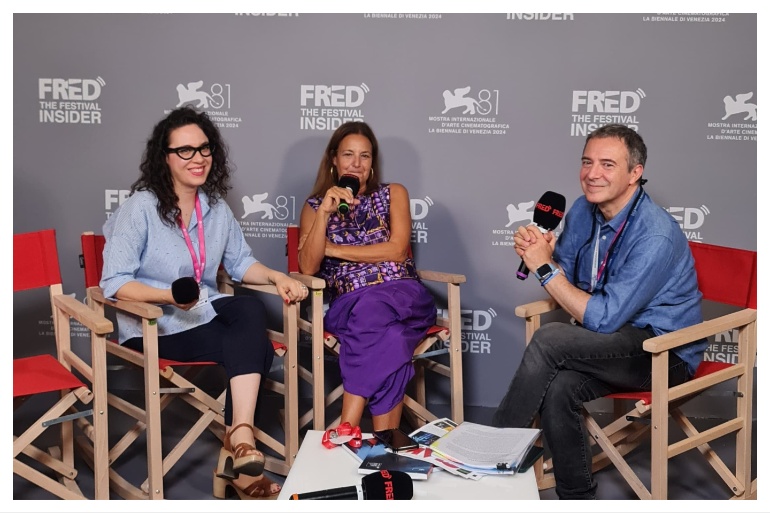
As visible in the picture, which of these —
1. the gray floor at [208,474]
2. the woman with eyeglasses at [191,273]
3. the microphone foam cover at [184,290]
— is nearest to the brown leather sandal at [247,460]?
the woman with eyeglasses at [191,273]

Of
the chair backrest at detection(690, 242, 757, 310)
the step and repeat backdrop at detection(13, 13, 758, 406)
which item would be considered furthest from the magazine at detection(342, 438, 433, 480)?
the step and repeat backdrop at detection(13, 13, 758, 406)

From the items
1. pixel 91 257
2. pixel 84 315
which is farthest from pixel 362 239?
pixel 84 315

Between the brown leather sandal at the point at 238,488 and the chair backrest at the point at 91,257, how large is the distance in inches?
30.8

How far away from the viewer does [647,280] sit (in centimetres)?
264

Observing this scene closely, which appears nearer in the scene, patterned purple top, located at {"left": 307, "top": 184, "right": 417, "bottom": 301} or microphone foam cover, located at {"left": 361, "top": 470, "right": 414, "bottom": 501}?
microphone foam cover, located at {"left": 361, "top": 470, "right": 414, "bottom": 501}

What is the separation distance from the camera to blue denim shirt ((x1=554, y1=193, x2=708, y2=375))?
104 inches

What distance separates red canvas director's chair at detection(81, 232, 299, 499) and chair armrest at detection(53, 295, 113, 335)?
0.11 metres

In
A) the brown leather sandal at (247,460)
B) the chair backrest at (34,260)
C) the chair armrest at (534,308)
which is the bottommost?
the brown leather sandal at (247,460)

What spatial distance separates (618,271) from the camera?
2736mm

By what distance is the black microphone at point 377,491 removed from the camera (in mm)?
1938

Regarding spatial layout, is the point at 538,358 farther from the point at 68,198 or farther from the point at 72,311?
the point at 68,198

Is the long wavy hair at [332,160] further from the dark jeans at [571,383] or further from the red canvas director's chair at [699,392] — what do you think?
the dark jeans at [571,383]

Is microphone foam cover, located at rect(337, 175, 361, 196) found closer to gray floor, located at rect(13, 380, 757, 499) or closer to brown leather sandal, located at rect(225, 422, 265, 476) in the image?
gray floor, located at rect(13, 380, 757, 499)

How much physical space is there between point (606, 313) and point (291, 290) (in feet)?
3.59
